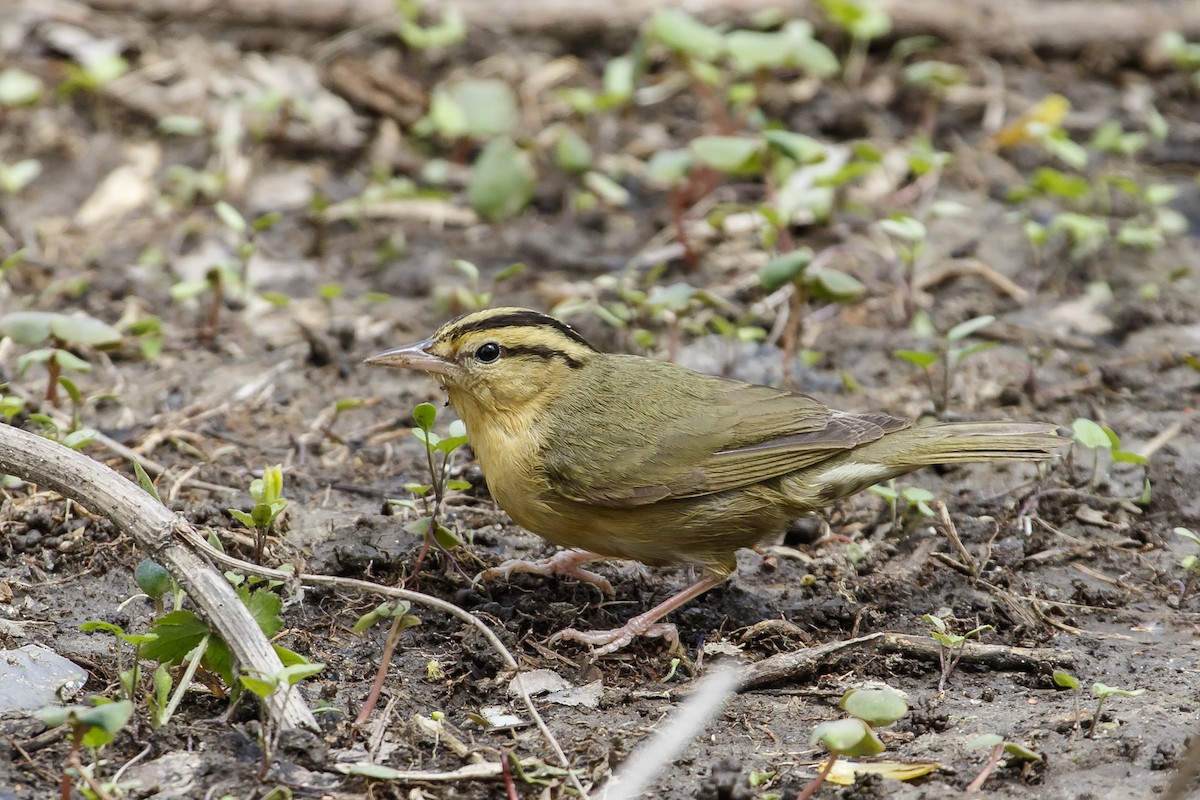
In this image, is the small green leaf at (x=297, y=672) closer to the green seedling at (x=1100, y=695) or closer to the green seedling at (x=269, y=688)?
the green seedling at (x=269, y=688)

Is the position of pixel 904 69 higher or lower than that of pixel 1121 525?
higher

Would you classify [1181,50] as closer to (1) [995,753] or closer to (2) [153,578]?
(1) [995,753]

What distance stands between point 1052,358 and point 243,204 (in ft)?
18.1

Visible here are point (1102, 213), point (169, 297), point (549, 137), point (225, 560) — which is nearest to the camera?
point (225, 560)

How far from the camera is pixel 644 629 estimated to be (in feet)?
17.5

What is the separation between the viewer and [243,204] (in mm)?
9352

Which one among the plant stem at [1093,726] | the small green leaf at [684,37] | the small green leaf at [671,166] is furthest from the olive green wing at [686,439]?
the small green leaf at [684,37]

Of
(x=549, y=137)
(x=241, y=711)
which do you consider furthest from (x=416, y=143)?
(x=241, y=711)

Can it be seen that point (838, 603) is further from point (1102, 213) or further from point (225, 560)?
point (1102, 213)

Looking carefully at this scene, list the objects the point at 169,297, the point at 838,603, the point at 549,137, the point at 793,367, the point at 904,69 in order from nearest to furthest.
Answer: the point at 838,603
the point at 793,367
the point at 169,297
the point at 549,137
the point at 904,69

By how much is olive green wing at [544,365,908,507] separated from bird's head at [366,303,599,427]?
24 centimetres

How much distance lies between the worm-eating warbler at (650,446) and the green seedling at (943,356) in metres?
0.55

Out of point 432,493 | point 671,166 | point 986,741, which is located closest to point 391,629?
point 432,493

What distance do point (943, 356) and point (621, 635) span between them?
101 inches
